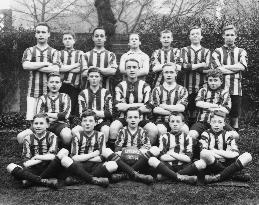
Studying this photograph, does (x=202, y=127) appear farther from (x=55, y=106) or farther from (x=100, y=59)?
(x=55, y=106)

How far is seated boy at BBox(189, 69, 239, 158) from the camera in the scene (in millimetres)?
5867

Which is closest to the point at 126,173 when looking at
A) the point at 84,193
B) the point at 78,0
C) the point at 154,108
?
the point at 84,193

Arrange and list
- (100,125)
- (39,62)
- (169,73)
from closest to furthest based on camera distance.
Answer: (100,125)
(169,73)
(39,62)

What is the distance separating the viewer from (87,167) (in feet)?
17.1

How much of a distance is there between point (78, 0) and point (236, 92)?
9.70 m

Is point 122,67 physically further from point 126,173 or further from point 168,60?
point 126,173

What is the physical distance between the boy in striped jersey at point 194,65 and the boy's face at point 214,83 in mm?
567

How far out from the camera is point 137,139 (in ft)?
18.1

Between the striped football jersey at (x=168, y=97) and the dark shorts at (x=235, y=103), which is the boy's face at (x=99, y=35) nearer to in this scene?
the striped football jersey at (x=168, y=97)

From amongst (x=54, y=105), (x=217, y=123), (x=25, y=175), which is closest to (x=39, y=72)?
(x=54, y=105)

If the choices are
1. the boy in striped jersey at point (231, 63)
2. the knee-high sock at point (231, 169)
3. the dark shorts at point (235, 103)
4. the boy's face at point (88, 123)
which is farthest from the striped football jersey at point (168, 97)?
the knee-high sock at point (231, 169)

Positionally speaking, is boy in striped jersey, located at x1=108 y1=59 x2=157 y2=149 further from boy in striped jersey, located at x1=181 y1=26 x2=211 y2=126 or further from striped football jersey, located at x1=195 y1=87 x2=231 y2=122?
boy in striped jersey, located at x1=181 y1=26 x2=211 y2=126

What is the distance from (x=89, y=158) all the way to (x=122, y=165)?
1.41 feet

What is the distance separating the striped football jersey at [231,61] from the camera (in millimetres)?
6414
